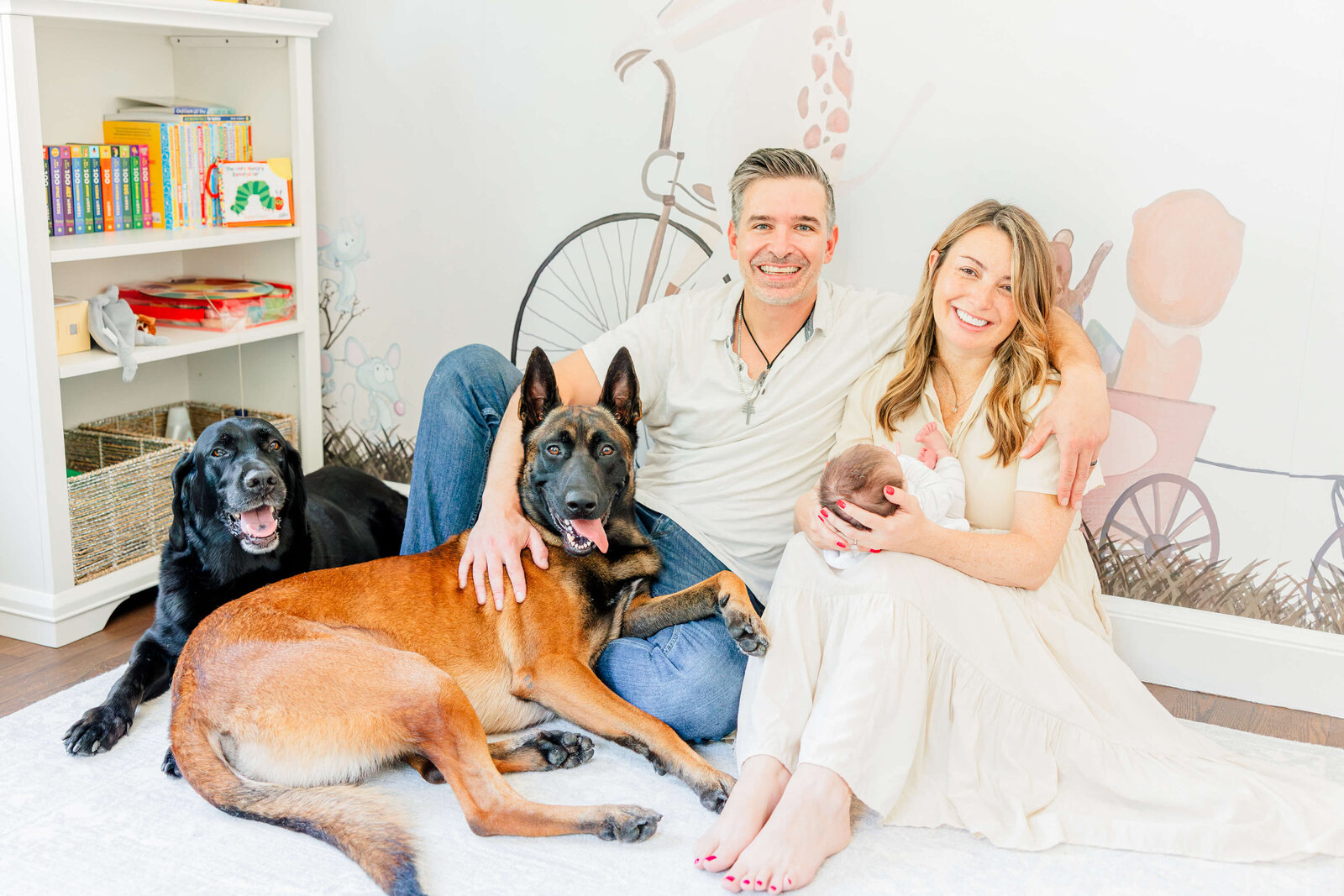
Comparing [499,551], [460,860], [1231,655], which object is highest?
[499,551]

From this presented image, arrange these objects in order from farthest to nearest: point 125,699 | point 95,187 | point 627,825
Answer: point 95,187, point 125,699, point 627,825

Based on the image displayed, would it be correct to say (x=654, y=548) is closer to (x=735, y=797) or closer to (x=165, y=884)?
→ (x=735, y=797)

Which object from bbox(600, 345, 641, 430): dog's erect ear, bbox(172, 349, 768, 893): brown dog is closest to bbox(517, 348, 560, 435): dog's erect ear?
bbox(172, 349, 768, 893): brown dog

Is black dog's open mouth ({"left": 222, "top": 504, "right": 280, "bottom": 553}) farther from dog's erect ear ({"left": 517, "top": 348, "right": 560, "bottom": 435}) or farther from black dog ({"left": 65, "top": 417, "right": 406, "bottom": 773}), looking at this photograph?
dog's erect ear ({"left": 517, "top": 348, "right": 560, "bottom": 435})

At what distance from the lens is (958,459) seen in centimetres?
211

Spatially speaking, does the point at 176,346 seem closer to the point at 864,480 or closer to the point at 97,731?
the point at 97,731

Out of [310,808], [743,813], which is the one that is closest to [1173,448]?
[743,813]

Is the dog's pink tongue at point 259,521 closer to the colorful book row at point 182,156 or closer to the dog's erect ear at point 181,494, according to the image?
the dog's erect ear at point 181,494

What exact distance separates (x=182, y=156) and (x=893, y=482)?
2.46m

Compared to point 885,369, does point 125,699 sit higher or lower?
lower

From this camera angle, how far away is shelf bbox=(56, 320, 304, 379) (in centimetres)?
271

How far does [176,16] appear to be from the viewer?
284 centimetres

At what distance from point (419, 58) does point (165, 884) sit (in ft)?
8.01

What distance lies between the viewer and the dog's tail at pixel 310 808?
65.1 inches
